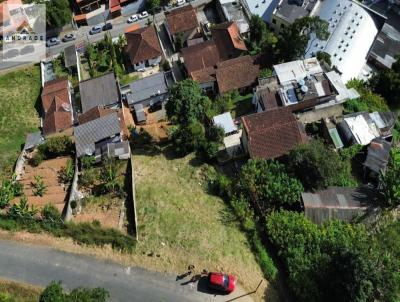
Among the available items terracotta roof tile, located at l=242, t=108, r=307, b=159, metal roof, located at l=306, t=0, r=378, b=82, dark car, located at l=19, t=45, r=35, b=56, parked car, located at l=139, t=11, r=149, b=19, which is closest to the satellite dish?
terracotta roof tile, located at l=242, t=108, r=307, b=159

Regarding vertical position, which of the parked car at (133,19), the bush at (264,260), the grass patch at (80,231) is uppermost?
the parked car at (133,19)

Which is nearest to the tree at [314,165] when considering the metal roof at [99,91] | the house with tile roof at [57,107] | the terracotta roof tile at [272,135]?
the terracotta roof tile at [272,135]

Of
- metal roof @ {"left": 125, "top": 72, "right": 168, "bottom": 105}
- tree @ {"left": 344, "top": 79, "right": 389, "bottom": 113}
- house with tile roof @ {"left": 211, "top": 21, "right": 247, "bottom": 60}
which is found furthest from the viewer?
house with tile roof @ {"left": 211, "top": 21, "right": 247, "bottom": 60}

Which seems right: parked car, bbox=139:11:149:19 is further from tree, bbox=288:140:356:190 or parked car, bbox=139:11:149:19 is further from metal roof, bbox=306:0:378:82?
tree, bbox=288:140:356:190

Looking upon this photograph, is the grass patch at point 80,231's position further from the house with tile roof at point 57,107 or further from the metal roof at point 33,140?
the house with tile roof at point 57,107

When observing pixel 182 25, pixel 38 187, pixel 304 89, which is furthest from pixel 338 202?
pixel 182 25
